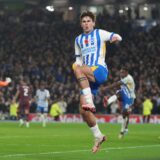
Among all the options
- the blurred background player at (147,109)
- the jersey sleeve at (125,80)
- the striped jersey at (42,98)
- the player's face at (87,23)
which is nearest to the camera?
the player's face at (87,23)

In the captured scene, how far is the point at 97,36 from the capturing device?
41.2 feet

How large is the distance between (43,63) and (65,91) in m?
5.65

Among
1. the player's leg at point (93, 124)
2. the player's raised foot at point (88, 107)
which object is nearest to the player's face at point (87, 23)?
the player's leg at point (93, 124)

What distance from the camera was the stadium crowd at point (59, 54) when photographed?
133ft

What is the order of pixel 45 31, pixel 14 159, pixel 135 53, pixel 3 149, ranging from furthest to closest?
1. pixel 45 31
2. pixel 135 53
3. pixel 3 149
4. pixel 14 159

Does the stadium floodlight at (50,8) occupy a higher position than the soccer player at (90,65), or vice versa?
the stadium floodlight at (50,8)

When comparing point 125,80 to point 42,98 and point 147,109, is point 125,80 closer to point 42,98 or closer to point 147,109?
point 42,98

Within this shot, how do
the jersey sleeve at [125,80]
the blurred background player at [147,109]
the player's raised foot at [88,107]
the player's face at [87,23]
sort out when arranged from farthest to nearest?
1. the blurred background player at [147,109]
2. the jersey sleeve at [125,80]
3. the player's face at [87,23]
4. the player's raised foot at [88,107]

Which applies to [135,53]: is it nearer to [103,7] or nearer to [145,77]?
[145,77]

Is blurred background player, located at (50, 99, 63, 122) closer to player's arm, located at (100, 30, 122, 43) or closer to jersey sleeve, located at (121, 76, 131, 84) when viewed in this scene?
jersey sleeve, located at (121, 76, 131, 84)

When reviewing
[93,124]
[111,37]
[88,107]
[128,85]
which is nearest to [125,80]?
[128,85]

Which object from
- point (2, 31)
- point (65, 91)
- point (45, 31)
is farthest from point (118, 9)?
point (65, 91)

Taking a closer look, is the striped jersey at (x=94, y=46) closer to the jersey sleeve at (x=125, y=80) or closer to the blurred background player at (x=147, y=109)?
the jersey sleeve at (x=125, y=80)

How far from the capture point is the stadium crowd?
40.6m
